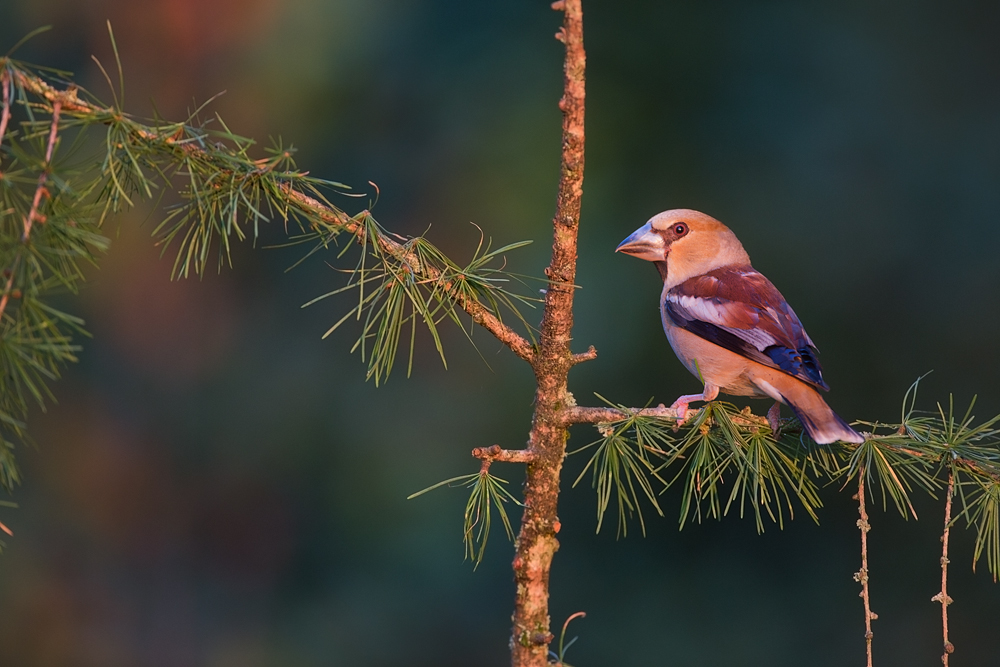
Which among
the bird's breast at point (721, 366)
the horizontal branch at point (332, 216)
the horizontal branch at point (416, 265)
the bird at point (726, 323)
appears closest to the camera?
the horizontal branch at point (332, 216)

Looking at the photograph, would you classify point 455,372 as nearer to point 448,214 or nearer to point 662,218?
point 448,214

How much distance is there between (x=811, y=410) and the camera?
1695 millimetres

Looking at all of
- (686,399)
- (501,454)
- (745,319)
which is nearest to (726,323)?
(745,319)

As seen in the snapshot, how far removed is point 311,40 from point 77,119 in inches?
165

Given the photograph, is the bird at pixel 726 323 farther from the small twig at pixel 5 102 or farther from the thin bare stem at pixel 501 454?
the small twig at pixel 5 102

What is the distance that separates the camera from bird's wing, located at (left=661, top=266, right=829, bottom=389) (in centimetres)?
195

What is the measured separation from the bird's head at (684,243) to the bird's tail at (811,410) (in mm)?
441

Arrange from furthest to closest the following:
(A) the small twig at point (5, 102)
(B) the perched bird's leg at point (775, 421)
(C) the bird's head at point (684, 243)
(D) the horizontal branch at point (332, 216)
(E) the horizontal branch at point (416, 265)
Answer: (C) the bird's head at point (684, 243) → (B) the perched bird's leg at point (775, 421) → (E) the horizontal branch at point (416, 265) → (D) the horizontal branch at point (332, 216) → (A) the small twig at point (5, 102)

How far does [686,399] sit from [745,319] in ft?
1.04

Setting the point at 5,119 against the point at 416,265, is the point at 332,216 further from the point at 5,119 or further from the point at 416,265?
the point at 5,119

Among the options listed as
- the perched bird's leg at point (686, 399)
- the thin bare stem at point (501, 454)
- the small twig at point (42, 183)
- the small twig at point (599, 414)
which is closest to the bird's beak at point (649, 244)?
the perched bird's leg at point (686, 399)

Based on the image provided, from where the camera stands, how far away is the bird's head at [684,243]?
2338 mm

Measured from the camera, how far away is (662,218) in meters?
2.35

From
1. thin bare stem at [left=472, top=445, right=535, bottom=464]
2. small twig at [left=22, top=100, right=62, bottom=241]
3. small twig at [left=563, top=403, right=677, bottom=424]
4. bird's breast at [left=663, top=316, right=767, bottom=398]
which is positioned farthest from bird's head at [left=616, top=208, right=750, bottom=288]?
small twig at [left=22, top=100, right=62, bottom=241]
